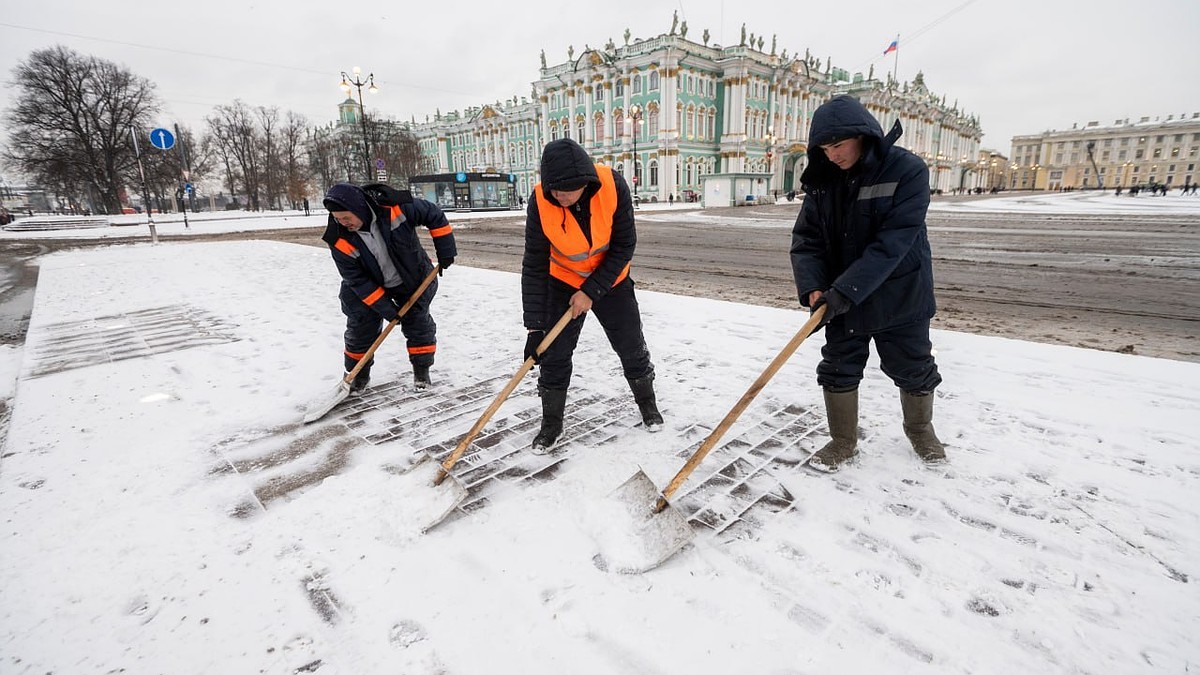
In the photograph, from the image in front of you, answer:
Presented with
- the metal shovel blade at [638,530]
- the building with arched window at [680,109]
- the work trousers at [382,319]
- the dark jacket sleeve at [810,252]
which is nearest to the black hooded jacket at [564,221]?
the dark jacket sleeve at [810,252]

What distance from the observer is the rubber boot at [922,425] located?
2781 millimetres

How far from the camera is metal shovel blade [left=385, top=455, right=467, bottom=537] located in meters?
2.43

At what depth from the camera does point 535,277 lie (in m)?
3.09

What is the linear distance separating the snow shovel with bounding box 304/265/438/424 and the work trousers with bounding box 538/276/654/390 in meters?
1.37

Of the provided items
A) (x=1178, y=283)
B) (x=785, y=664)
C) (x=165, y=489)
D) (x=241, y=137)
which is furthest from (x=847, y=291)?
(x=241, y=137)

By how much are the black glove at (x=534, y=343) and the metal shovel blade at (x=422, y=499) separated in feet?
2.60

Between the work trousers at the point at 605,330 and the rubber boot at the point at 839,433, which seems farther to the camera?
the work trousers at the point at 605,330

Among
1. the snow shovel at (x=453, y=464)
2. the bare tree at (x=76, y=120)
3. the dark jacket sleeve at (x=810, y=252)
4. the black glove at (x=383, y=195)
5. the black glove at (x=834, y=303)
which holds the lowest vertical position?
the snow shovel at (x=453, y=464)

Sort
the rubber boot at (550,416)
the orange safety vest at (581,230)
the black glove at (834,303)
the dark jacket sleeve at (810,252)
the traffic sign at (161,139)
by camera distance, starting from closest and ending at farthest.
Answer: the black glove at (834,303)
the dark jacket sleeve at (810,252)
the orange safety vest at (581,230)
the rubber boot at (550,416)
the traffic sign at (161,139)

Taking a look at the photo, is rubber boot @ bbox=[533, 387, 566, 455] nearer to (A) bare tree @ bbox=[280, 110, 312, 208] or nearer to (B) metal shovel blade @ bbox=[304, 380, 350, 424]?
(B) metal shovel blade @ bbox=[304, 380, 350, 424]

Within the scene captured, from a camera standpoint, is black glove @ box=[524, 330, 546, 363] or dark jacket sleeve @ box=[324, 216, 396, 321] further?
dark jacket sleeve @ box=[324, 216, 396, 321]

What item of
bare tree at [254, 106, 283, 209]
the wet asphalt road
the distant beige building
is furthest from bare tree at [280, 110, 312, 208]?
the distant beige building

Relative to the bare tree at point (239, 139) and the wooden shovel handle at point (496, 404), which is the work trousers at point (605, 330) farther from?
the bare tree at point (239, 139)

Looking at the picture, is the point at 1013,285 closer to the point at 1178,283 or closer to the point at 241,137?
the point at 1178,283
